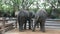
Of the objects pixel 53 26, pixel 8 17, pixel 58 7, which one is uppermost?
pixel 58 7

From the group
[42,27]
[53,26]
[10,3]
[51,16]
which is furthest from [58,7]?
[10,3]

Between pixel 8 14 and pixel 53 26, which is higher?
pixel 8 14

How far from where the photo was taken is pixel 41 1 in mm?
3848

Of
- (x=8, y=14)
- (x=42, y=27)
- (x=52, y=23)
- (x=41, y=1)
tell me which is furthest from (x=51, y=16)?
(x=8, y=14)

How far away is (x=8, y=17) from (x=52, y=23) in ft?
4.44

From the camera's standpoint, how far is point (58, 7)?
386 centimetres

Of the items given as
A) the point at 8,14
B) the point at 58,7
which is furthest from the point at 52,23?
the point at 8,14

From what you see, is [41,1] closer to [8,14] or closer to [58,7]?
[58,7]

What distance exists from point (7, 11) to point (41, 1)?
105 cm

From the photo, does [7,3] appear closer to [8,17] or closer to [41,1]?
[8,17]

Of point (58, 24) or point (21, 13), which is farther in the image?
point (58, 24)

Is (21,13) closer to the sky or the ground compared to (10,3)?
closer to the ground

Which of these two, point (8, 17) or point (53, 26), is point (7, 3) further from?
point (53, 26)

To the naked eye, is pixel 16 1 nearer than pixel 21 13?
No
